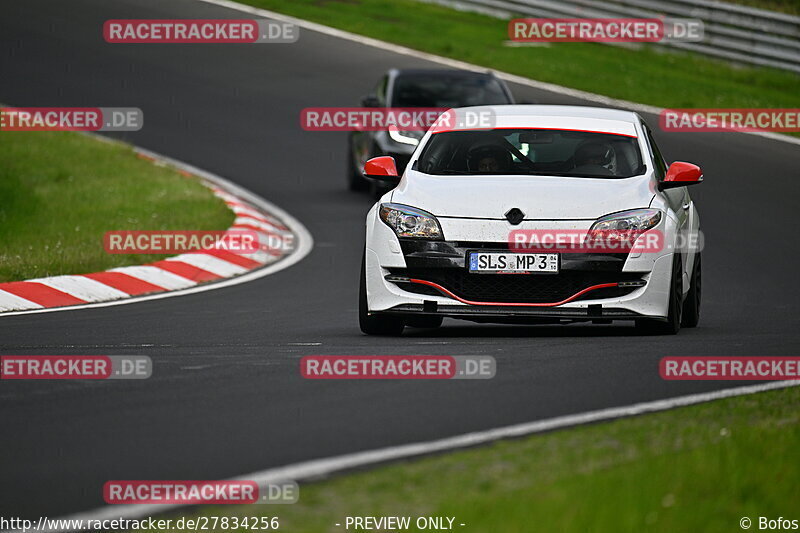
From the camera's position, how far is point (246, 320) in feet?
37.3

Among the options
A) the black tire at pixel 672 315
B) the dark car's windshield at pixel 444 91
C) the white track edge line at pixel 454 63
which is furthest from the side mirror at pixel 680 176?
the white track edge line at pixel 454 63

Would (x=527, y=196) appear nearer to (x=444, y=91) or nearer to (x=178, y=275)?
(x=178, y=275)

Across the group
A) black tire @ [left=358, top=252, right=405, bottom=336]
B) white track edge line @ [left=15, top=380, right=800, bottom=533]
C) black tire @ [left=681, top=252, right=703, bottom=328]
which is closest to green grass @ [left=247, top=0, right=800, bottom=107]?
black tire @ [left=681, top=252, right=703, bottom=328]

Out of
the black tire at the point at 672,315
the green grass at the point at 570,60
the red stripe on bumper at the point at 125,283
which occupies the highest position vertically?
the green grass at the point at 570,60

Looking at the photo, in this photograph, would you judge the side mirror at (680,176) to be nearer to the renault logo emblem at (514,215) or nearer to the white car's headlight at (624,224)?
the white car's headlight at (624,224)

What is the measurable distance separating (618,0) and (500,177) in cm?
2119

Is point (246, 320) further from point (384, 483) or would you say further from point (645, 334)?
point (384, 483)

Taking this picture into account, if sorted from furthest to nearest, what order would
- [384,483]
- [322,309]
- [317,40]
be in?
1. [317,40]
2. [322,309]
3. [384,483]

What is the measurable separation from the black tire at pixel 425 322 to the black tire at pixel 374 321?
374 millimetres

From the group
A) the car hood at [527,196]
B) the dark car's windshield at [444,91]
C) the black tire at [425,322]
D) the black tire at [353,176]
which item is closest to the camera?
the car hood at [527,196]

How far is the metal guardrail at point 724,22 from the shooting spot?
92.9 feet

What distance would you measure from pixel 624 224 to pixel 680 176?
0.78 meters

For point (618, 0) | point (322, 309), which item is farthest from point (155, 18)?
point (322, 309)

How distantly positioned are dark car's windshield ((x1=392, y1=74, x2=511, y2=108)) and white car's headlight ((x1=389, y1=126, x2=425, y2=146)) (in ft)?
2.93
